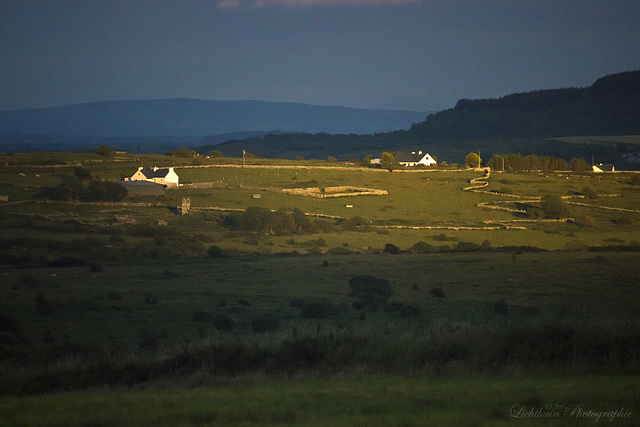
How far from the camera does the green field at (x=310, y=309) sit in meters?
9.98

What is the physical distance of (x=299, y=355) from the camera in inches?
526

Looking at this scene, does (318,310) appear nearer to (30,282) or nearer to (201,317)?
(201,317)

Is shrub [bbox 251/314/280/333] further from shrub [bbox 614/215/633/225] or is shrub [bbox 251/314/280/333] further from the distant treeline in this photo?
the distant treeline

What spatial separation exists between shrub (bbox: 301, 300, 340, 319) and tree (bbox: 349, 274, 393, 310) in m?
1.54

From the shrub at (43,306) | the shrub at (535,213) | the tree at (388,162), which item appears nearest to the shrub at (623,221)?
the shrub at (535,213)

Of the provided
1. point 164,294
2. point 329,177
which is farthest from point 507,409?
point 329,177

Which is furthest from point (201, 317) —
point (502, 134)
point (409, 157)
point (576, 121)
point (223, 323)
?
point (576, 121)

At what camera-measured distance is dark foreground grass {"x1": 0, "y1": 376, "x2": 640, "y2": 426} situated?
A: 8859mm

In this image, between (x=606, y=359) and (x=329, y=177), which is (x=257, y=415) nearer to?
(x=606, y=359)

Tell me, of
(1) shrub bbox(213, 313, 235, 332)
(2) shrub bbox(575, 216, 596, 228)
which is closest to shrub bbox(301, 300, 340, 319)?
(1) shrub bbox(213, 313, 235, 332)

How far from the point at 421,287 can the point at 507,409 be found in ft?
61.3

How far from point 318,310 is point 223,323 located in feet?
10.9

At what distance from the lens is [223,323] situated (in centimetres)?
2005

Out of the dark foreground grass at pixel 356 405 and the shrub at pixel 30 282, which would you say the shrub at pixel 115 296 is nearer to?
the shrub at pixel 30 282
